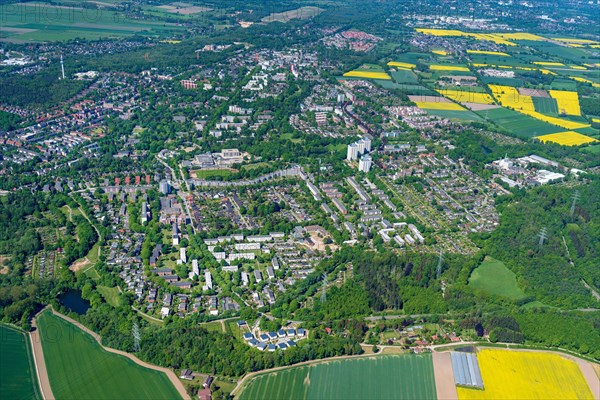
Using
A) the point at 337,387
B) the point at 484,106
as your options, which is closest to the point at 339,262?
the point at 337,387

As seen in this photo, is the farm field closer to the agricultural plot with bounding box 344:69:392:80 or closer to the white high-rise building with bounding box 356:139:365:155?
the agricultural plot with bounding box 344:69:392:80

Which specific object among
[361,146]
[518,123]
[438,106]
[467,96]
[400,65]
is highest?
[400,65]

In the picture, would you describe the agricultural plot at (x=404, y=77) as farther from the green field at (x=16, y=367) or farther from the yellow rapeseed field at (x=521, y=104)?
the green field at (x=16, y=367)

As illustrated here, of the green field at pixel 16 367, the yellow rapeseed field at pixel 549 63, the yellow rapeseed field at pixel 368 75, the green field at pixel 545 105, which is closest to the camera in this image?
the green field at pixel 16 367

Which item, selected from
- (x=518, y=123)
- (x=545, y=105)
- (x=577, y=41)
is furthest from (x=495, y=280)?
(x=577, y=41)

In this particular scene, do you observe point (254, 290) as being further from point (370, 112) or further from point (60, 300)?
point (370, 112)

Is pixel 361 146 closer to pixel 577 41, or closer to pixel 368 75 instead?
pixel 368 75

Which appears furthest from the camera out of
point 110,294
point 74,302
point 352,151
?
point 352,151

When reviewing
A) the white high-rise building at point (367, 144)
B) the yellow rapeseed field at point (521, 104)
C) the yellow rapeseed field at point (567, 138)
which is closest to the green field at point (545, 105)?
the yellow rapeseed field at point (521, 104)
